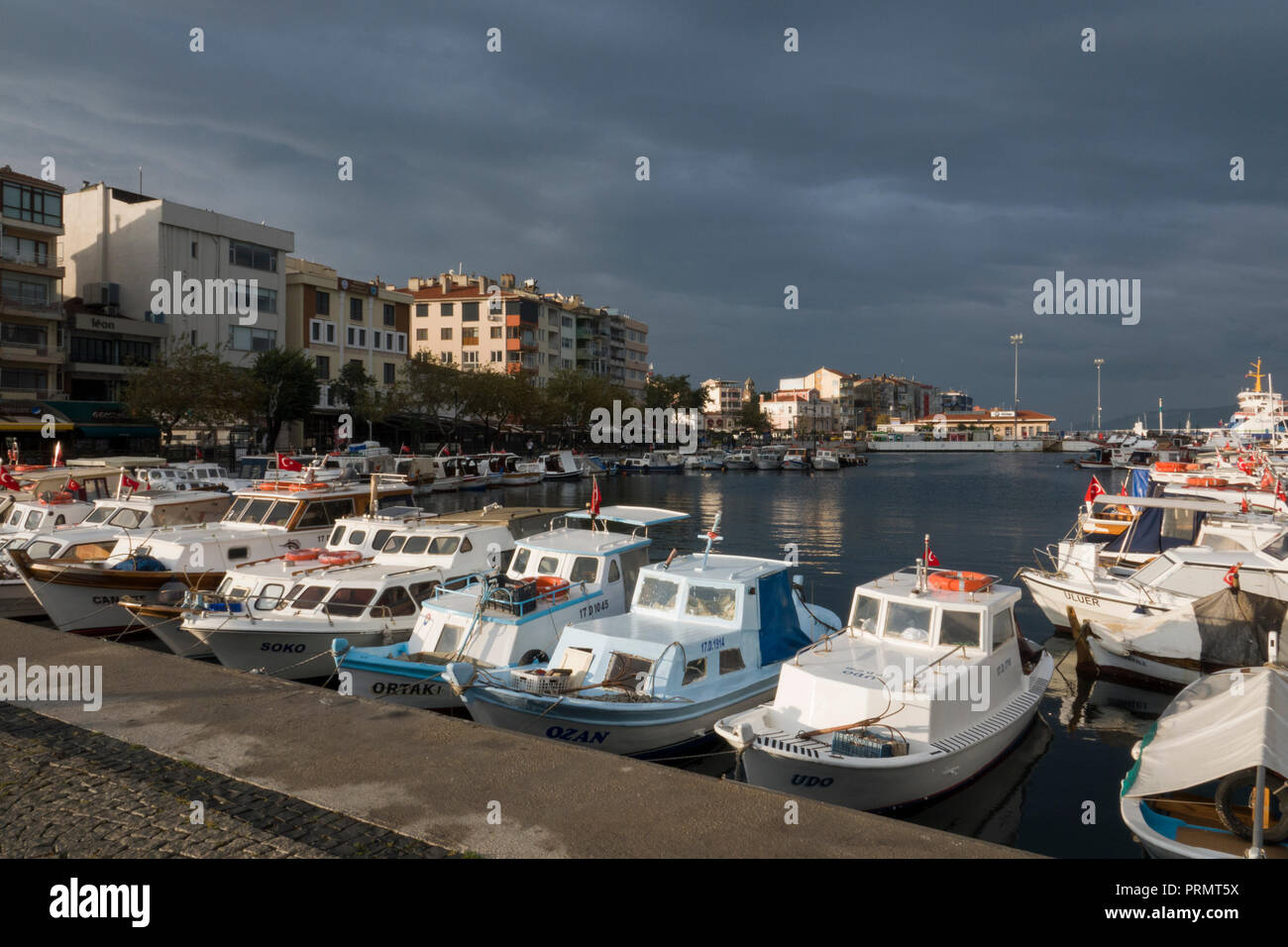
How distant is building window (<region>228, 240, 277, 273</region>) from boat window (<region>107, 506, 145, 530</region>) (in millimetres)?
46919

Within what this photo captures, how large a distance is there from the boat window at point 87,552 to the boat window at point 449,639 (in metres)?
12.8

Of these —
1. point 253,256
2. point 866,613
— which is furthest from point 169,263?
point 866,613

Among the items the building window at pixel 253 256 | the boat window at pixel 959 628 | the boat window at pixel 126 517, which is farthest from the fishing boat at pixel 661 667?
the building window at pixel 253 256

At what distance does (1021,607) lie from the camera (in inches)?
1035

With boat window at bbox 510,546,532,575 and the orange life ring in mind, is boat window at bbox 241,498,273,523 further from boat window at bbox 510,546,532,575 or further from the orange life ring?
the orange life ring

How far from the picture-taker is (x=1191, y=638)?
1684 centimetres

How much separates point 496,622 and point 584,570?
2.94 metres

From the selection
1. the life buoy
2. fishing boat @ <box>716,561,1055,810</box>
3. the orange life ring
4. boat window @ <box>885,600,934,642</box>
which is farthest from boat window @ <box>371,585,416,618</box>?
the life buoy

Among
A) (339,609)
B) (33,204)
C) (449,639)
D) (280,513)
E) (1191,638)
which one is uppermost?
(33,204)

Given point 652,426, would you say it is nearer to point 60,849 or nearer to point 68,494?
point 68,494

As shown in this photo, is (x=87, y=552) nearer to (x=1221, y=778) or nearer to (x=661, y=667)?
(x=661, y=667)

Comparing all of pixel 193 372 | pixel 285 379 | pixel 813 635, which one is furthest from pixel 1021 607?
pixel 285 379

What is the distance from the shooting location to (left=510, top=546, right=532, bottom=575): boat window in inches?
696
